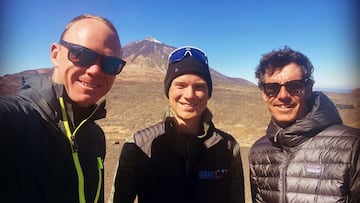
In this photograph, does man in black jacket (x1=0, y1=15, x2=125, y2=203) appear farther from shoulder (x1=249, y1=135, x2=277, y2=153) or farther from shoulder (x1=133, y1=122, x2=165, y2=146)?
shoulder (x1=249, y1=135, x2=277, y2=153)

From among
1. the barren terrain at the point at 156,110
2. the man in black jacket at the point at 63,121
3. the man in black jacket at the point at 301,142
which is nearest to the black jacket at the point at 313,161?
the man in black jacket at the point at 301,142

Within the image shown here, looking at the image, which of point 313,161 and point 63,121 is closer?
point 63,121

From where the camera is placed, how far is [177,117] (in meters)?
1.61

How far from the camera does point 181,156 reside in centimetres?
161

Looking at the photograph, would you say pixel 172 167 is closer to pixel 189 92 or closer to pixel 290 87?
pixel 189 92

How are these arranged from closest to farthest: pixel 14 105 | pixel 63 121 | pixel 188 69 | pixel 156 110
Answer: pixel 14 105 → pixel 63 121 → pixel 188 69 → pixel 156 110

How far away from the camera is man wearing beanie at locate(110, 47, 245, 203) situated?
154cm

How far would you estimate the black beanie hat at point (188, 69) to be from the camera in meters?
1.51

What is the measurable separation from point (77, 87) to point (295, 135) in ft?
3.10

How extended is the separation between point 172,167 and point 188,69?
44 centimetres

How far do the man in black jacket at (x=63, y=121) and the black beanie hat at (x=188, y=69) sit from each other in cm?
23

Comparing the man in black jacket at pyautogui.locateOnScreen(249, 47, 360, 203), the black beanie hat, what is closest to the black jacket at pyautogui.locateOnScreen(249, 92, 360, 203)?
the man in black jacket at pyautogui.locateOnScreen(249, 47, 360, 203)

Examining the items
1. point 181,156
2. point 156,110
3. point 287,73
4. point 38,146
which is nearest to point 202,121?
point 181,156

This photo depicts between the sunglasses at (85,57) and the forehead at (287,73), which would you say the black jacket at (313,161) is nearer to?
the forehead at (287,73)
